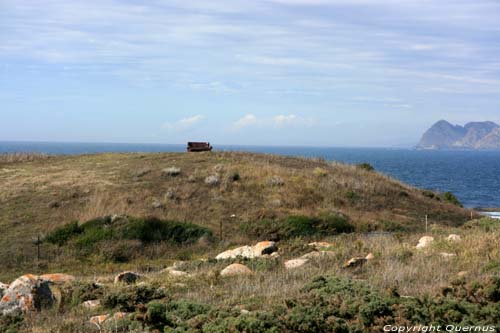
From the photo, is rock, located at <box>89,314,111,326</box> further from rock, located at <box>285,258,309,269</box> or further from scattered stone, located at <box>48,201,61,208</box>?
scattered stone, located at <box>48,201,61,208</box>

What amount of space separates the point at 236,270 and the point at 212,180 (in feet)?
49.2

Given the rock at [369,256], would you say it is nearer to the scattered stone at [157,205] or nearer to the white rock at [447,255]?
the white rock at [447,255]

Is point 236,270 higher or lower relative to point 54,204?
A: lower

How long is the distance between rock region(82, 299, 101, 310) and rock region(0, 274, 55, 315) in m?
0.56

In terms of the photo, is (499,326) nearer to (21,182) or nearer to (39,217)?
(39,217)

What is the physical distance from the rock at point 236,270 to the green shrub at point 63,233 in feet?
32.7

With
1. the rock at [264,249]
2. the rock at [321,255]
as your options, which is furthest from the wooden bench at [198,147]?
the rock at [321,255]

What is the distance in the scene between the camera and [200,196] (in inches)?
1008

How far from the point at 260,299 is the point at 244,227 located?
13.8m

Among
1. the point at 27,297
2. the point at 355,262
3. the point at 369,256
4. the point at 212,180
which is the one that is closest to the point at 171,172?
the point at 212,180

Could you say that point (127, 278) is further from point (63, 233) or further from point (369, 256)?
point (63, 233)

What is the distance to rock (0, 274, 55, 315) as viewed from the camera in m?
8.95

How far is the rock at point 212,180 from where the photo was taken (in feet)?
88.2

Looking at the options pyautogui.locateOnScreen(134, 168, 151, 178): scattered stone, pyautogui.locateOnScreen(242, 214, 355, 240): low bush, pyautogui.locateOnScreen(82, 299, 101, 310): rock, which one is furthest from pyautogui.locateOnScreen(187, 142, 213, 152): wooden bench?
pyautogui.locateOnScreen(82, 299, 101, 310): rock
